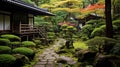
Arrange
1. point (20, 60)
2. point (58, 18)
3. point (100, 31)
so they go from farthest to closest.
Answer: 1. point (58, 18)
2. point (100, 31)
3. point (20, 60)

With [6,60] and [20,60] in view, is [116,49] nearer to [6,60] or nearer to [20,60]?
[20,60]

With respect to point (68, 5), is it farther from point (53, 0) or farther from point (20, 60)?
point (20, 60)

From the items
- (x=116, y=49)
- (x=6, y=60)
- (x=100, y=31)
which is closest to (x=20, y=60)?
(x=6, y=60)

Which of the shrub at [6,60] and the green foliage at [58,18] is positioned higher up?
the green foliage at [58,18]

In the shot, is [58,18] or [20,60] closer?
[20,60]

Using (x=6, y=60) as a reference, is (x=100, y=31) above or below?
above

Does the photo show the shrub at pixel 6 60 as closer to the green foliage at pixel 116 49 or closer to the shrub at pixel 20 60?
the shrub at pixel 20 60

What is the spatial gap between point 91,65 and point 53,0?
26680 mm

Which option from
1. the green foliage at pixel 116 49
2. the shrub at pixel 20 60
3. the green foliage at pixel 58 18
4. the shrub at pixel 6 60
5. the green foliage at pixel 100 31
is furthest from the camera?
the green foliage at pixel 58 18

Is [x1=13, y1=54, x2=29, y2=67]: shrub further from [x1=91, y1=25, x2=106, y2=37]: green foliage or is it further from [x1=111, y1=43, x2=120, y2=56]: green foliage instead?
[x1=91, y1=25, x2=106, y2=37]: green foliage

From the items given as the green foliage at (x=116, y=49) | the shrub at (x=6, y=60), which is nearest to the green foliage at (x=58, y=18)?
the shrub at (x=6, y=60)

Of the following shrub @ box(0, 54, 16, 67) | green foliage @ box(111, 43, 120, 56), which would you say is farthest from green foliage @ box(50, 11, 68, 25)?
green foliage @ box(111, 43, 120, 56)

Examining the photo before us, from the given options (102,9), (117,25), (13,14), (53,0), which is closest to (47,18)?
(53,0)

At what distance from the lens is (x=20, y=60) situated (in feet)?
31.0
